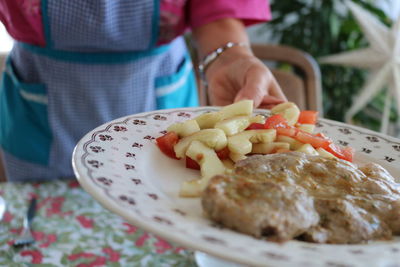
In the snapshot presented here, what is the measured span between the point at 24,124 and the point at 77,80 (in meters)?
0.26

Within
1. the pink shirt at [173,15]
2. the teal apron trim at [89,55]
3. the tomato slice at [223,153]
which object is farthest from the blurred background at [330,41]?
the tomato slice at [223,153]

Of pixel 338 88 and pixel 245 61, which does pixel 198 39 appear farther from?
pixel 338 88

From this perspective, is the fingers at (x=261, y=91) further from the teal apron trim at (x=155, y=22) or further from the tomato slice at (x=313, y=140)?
the teal apron trim at (x=155, y=22)

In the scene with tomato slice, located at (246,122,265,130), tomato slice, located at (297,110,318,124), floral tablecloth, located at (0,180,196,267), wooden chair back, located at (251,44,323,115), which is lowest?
floral tablecloth, located at (0,180,196,267)

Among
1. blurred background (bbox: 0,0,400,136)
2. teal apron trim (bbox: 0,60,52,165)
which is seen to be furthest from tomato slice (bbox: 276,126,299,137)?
blurred background (bbox: 0,0,400,136)

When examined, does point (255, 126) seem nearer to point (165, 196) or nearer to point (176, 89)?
point (165, 196)

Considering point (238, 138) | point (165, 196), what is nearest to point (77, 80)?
point (238, 138)

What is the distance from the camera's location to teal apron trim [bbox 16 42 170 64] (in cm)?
141

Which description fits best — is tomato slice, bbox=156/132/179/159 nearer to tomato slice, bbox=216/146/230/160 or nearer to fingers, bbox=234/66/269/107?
tomato slice, bbox=216/146/230/160

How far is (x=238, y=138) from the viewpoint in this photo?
96 cm

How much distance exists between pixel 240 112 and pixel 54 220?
54 cm

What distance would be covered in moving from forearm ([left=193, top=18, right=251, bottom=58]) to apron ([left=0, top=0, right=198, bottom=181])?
5.1 inches

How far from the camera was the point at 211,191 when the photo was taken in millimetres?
669

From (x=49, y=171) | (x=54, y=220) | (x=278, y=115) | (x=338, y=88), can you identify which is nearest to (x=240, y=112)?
(x=278, y=115)
